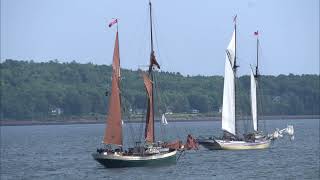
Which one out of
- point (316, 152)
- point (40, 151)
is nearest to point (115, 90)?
point (316, 152)

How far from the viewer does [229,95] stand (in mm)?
115750

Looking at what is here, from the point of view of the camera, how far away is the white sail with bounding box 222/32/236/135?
115 metres

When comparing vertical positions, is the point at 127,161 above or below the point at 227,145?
below

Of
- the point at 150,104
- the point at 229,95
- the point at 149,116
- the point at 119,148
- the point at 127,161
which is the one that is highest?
the point at 229,95

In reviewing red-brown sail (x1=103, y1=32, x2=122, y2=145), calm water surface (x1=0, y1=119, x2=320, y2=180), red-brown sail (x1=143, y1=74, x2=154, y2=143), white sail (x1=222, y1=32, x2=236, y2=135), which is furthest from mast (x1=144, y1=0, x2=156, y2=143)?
white sail (x1=222, y1=32, x2=236, y2=135)

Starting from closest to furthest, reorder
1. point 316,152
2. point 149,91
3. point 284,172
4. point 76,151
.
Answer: point 284,172
point 149,91
point 316,152
point 76,151

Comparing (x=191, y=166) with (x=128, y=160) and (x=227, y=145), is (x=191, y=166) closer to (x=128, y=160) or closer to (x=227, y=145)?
(x=128, y=160)

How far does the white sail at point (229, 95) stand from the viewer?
376 ft

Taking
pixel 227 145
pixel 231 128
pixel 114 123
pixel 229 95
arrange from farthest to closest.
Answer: pixel 229 95 < pixel 231 128 < pixel 227 145 < pixel 114 123

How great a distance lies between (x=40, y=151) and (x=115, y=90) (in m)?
39.1

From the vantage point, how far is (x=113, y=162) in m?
84.6

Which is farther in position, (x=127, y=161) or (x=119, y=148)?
(x=119, y=148)

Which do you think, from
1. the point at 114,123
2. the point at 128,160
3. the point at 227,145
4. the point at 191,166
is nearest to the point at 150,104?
the point at 114,123

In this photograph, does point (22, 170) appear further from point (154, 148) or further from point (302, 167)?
point (302, 167)
